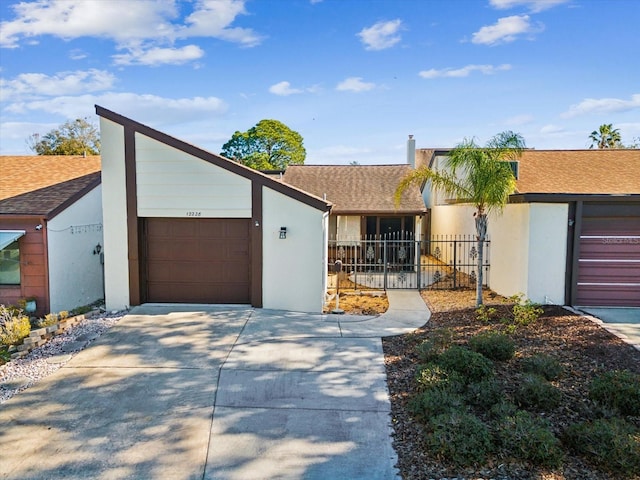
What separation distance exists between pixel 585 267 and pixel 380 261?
8.25m

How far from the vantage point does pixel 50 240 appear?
1116cm

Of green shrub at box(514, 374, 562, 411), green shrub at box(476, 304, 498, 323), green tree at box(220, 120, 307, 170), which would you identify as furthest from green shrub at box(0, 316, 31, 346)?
green tree at box(220, 120, 307, 170)

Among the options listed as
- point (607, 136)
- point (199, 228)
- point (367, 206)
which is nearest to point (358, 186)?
point (367, 206)

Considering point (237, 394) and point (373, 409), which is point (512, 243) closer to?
point (373, 409)

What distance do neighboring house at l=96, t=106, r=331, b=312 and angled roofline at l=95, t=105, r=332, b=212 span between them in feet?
0.08

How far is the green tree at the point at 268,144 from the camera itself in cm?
4316

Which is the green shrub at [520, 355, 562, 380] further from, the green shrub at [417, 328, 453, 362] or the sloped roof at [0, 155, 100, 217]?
the sloped roof at [0, 155, 100, 217]

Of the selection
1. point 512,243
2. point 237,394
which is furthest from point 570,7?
point 237,394

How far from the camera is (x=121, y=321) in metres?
9.89

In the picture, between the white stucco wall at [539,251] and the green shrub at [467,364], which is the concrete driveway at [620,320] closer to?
the white stucco wall at [539,251]

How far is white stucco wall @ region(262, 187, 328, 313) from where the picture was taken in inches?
418

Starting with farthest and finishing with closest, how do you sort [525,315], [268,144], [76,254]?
→ 1. [268,144]
2. [76,254]
3. [525,315]

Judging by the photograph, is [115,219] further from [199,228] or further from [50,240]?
[199,228]

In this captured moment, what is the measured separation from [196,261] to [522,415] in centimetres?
837
